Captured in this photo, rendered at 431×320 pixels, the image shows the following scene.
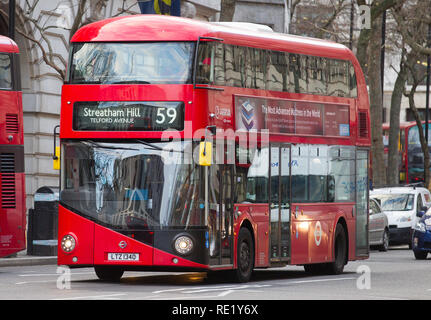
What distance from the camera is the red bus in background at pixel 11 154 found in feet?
69.9

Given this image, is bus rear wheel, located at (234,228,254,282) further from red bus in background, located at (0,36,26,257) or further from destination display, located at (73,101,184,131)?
red bus in background, located at (0,36,26,257)

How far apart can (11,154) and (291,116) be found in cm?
516

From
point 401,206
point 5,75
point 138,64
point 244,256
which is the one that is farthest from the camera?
point 401,206

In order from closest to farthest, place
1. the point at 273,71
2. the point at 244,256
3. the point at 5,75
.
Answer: the point at 244,256
the point at 273,71
the point at 5,75

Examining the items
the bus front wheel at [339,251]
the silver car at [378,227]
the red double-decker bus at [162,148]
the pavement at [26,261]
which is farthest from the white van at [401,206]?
the red double-decker bus at [162,148]

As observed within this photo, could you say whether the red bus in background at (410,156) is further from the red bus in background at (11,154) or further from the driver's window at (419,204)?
the red bus in background at (11,154)

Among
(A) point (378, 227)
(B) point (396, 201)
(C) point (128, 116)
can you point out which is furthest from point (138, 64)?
(B) point (396, 201)

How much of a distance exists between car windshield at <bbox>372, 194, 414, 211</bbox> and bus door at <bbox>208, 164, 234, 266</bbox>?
1918 cm

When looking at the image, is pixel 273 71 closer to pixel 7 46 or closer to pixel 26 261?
pixel 7 46

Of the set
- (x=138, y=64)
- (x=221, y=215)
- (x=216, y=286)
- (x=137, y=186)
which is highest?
(x=138, y=64)

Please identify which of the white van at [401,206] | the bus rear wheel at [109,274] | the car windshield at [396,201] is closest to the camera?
the bus rear wheel at [109,274]

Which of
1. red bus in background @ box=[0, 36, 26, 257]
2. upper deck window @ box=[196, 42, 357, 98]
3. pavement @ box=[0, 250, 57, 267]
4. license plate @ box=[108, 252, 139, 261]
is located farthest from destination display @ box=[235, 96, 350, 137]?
pavement @ box=[0, 250, 57, 267]

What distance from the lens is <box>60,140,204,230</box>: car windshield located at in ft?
57.4

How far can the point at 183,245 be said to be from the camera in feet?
57.1
